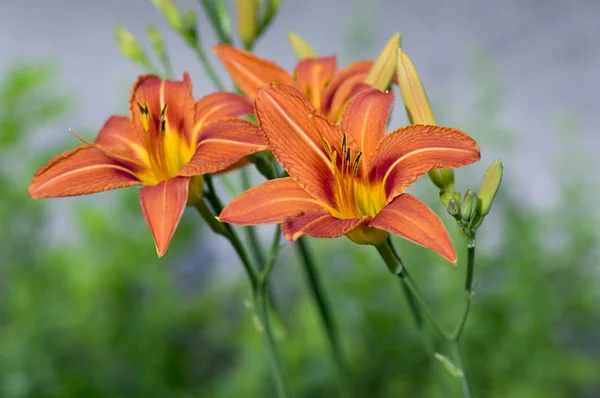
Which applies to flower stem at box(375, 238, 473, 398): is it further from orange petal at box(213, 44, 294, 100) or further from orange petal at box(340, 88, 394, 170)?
orange petal at box(213, 44, 294, 100)

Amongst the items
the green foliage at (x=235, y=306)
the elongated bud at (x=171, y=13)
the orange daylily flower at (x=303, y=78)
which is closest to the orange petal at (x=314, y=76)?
the orange daylily flower at (x=303, y=78)

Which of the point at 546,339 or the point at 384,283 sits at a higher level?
the point at 384,283

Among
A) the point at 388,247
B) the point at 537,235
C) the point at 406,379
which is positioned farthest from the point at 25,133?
the point at 388,247

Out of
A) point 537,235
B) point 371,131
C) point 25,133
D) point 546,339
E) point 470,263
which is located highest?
point 25,133

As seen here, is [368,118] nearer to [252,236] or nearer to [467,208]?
[467,208]

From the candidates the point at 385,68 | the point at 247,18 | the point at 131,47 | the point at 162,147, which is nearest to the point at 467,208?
the point at 385,68

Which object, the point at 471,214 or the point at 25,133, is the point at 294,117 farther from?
the point at 25,133

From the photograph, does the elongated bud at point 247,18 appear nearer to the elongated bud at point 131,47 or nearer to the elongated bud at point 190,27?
the elongated bud at point 190,27

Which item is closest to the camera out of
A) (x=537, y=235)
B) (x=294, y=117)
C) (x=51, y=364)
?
(x=294, y=117)
